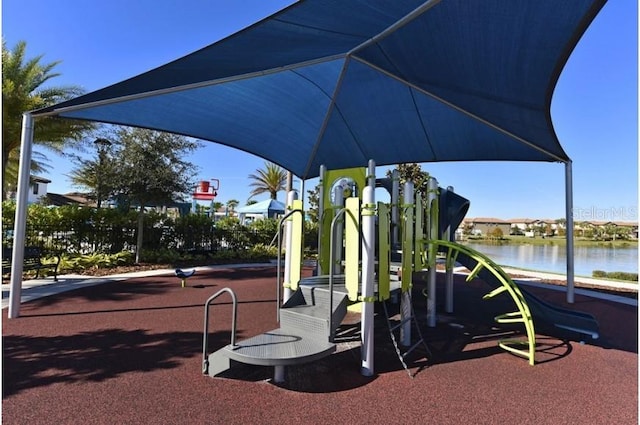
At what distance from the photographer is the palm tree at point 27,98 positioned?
11.3 metres

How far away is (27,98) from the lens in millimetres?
11594

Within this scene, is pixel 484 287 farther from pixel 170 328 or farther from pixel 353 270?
pixel 170 328

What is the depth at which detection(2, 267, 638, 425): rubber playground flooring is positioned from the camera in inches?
117

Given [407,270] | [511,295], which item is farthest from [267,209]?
[511,295]

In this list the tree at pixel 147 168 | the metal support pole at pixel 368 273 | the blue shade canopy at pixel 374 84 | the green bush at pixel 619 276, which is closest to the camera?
the metal support pole at pixel 368 273

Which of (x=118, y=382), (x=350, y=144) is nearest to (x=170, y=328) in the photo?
(x=118, y=382)

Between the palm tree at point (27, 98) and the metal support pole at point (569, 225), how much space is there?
542 inches

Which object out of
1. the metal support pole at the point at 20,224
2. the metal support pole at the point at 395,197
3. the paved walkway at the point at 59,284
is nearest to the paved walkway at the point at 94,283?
the paved walkway at the point at 59,284

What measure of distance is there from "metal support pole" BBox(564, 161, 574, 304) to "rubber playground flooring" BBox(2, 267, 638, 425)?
234 centimetres

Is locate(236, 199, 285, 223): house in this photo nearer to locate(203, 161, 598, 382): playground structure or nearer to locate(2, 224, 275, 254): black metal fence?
locate(2, 224, 275, 254): black metal fence

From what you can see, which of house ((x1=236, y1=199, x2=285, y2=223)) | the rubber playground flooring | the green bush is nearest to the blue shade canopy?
the rubber playground flooring

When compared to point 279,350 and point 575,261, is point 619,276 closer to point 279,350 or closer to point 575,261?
point 575,261

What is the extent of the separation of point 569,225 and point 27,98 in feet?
53.1

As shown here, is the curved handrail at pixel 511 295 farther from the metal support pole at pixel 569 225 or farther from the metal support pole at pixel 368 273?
the metal support pole at pixel 569 225
